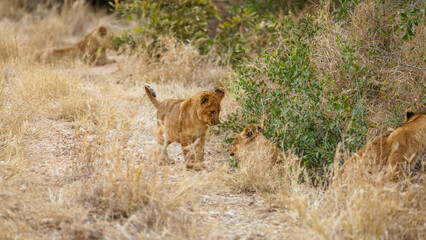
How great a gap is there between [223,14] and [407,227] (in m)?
9.50

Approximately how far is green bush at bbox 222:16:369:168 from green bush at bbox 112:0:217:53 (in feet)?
11.7

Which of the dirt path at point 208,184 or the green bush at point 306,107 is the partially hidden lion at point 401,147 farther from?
the dirt path at point 208,184

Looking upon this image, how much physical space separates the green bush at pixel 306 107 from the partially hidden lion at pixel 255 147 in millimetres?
123

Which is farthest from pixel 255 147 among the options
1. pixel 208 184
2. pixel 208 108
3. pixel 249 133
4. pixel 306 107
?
pixel 306 107

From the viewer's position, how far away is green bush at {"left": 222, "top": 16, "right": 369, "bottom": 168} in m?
4.77

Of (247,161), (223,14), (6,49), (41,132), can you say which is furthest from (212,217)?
(223,14)

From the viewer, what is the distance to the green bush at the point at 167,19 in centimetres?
896

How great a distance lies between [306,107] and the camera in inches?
201

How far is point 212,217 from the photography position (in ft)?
12.9

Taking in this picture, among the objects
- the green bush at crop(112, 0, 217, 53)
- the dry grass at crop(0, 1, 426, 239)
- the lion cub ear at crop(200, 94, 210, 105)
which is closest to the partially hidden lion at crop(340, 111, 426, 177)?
the dry grass at crop(0, 1, 426, 239)

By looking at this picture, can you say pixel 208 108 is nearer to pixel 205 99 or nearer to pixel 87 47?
pixel 205 99

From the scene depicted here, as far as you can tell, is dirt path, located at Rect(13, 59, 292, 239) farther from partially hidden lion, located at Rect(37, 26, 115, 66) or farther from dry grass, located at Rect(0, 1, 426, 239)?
partially hidden lion, located at Rect(37, 26, 115, 66)

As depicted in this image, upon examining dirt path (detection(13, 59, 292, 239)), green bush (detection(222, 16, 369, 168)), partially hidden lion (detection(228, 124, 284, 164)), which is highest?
green bush (detection(222, 16, 369, 168))

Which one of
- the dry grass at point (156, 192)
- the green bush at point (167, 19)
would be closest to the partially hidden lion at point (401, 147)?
the dry grass at point (156, 192)
